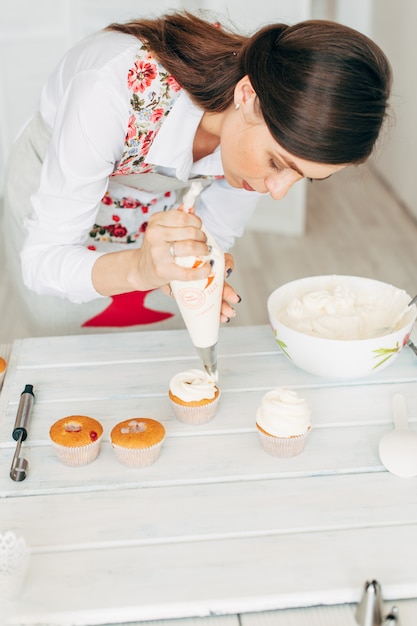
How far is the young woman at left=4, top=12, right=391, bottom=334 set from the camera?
114cm

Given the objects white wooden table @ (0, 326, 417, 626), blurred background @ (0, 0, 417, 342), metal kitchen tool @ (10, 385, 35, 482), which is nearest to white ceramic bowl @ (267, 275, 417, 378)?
white wooden table @ (0, 326, 417, 626)

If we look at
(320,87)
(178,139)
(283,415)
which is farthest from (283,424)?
(178,139)

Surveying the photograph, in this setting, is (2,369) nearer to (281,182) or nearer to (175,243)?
(175,243)

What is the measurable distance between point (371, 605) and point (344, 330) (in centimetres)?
63

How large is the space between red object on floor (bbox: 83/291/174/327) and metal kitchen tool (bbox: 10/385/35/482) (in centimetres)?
58

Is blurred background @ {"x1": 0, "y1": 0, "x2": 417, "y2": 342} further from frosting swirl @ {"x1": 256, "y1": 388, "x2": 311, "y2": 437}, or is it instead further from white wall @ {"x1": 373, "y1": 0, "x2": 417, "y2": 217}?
frosting swirl @ {"x1": 256, "y1": 388, "x2": 311, "y2": 437}

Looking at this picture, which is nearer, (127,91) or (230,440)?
(230,440)

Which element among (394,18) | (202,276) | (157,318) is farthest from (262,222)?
(202,276)

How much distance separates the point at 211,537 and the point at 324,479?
218mm

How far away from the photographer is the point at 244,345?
5.00 feet

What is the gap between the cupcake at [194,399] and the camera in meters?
1.25

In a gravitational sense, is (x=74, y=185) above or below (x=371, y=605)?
above

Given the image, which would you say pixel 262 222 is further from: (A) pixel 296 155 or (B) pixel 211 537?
(B) pixel 211 537

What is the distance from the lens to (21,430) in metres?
1.23
